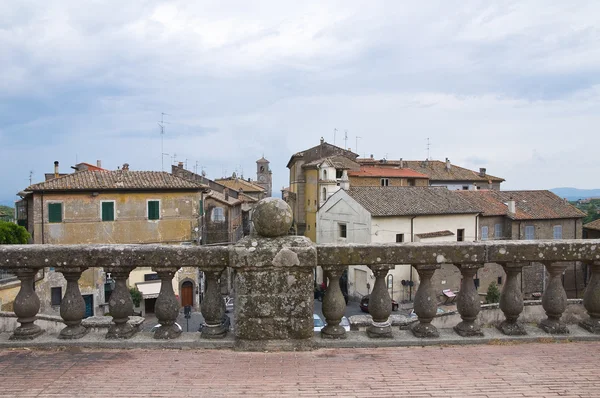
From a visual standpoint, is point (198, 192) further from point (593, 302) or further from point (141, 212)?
point (593, 302)

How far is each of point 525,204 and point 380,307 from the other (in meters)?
41.5

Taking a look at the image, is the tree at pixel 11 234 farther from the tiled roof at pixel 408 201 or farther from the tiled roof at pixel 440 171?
the tiled roof at pixel 440 171

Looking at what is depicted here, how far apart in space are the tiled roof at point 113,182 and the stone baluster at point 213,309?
92.7 ft

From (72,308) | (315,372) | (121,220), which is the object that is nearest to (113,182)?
(121,220)

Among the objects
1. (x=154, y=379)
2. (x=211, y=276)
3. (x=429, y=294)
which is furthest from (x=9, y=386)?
(x=429, y=294)

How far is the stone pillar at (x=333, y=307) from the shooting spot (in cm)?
452

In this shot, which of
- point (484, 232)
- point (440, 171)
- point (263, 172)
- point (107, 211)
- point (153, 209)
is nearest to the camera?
point (107, 211)

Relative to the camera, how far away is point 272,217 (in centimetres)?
434

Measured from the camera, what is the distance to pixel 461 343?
4.47 meters

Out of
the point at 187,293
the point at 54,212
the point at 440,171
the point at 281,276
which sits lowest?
the point at 187,293

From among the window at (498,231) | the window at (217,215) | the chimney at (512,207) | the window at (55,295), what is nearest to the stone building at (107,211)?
the window at (55,295)

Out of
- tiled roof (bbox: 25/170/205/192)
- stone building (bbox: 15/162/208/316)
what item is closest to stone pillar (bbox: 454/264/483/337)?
stone building (bbox: 15/162/208/316)

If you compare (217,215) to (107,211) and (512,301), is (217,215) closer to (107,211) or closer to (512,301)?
(107,211)

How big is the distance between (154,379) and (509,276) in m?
3.56
